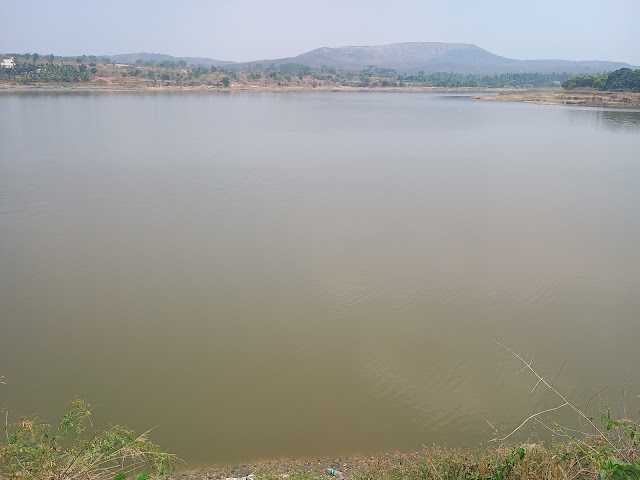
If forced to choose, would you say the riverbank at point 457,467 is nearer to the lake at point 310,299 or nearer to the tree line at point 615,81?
the lake at point 310,299

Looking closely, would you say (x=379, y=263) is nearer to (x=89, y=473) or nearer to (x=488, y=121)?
Result: (x=89, y=473)

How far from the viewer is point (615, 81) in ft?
129

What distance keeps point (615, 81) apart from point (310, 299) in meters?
43.8

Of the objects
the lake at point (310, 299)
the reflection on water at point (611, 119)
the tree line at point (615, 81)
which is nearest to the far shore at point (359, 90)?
the tree line at point (615, 81)

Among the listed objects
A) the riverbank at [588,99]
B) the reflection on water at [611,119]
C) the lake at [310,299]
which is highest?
the riverbank at [588,99]

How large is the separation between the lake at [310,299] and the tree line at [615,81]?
31311 millimetres

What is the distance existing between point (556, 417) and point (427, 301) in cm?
207

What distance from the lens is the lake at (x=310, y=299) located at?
13.3 feet

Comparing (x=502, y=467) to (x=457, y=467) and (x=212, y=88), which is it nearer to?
(x=457, y=467)

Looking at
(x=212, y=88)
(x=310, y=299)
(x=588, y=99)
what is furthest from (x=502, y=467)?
(x=212, y=88)

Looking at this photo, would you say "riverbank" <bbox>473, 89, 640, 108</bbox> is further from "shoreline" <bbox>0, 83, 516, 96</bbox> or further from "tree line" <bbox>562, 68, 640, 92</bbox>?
"shoreline" <bbox>0, 83, 516, 96</bbox>

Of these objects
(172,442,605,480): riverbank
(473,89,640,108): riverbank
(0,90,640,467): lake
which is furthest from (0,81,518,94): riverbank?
(172,442,605,480): riverbank

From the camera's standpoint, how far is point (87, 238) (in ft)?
25.0

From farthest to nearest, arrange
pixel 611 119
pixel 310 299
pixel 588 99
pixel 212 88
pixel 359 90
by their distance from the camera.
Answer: pixel 359 90
pixel 212 88
pixel 588 99
pixel 611 119
pixel 310 299
